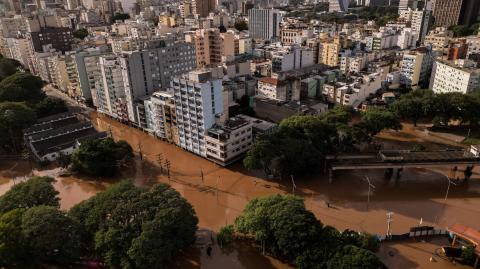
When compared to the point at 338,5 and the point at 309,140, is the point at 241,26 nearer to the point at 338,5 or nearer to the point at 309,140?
the point at 338,5

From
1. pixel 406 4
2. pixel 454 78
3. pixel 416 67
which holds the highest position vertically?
pixel 406 4

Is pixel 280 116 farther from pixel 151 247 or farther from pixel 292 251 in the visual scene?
pixel 151 247

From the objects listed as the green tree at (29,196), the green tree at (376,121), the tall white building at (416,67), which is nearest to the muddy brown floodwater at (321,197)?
the green tree at (376,121)

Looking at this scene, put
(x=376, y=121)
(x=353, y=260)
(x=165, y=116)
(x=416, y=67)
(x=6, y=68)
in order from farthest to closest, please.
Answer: (x=6, y=68) < (x=416, y=67) < (x=165, y=116) < (x=376, y=121) < (x=353, y=260)

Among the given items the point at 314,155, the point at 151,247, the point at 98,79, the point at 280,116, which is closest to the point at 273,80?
Answer: the point at 280,116

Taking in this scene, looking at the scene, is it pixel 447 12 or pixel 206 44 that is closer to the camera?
pixel 206 44

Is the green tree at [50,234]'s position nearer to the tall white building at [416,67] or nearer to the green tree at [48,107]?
the green tree at [48,107]

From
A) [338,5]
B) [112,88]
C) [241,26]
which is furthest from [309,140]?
[338,5]

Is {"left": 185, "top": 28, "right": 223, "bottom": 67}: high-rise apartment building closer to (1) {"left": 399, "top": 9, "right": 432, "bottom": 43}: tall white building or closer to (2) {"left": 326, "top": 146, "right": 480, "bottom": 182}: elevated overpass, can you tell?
(2) {"left": 326, "top": 146, "right": 480, "bottom": 182}: elevated overpass
